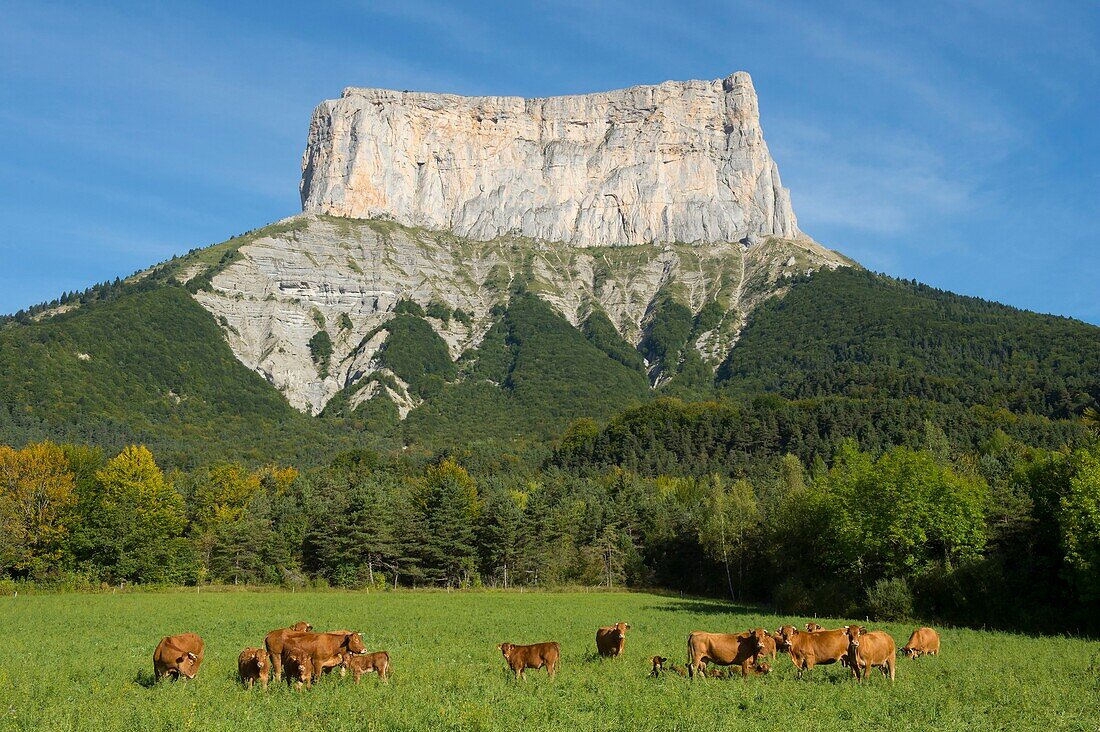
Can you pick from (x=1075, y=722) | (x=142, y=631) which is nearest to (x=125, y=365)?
(x=142, y=631)

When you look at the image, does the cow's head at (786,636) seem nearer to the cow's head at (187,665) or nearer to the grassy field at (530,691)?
the grassy field at (530,691)

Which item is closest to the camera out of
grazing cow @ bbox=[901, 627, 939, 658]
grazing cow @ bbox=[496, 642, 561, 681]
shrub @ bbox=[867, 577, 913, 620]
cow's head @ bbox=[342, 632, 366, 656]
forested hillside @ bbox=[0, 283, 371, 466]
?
cow's head @ bbox=[342, 632, 366, 656]

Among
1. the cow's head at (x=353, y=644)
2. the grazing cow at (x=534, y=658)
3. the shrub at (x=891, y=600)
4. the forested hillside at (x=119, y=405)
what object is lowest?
the shrub at (x=891, y=600)

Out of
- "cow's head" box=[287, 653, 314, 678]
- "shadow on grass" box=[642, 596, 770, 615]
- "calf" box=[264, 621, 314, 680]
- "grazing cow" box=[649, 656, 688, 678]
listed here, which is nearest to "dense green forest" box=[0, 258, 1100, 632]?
"shadow on grass" box=[642, 596, 770, 615]

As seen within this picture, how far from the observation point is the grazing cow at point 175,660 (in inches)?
830

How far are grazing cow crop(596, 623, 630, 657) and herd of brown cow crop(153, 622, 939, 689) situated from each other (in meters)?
2.22

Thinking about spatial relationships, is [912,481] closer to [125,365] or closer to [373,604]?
[373,604]

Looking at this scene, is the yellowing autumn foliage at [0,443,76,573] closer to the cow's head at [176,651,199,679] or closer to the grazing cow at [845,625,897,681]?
the cow's head at [176,651,199,679]

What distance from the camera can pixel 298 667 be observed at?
2052cm

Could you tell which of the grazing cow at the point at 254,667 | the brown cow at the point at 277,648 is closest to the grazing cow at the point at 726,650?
the brown cow at the point at 277,648

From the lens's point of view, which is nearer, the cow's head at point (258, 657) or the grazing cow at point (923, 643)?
the cow's head at point (258, 657)

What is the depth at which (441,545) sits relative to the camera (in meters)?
80.1

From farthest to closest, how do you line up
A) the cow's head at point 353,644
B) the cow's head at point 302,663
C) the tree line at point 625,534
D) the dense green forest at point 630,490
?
the dense green forest at point 630,490, the tree line at point 625,534, the cow's head at point 353,644, the cow's head at point 302,663

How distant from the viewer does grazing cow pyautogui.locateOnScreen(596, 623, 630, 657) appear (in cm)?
2559
